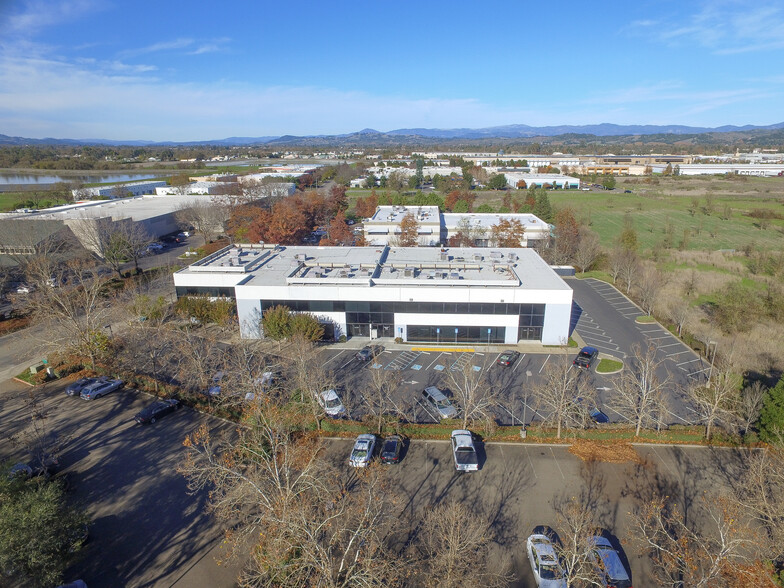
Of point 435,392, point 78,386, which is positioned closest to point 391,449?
point 435,392

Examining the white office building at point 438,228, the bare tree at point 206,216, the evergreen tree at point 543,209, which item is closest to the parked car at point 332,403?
the white office building at point 438,228

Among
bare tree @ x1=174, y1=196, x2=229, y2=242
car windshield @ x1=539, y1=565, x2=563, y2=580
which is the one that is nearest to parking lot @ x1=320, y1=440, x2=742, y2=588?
car windshield @ x1=539, y1=565, x2=563, y2=580

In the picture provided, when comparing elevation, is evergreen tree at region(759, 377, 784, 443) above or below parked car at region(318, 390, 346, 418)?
above

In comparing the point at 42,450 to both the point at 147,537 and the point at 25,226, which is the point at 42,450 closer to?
the point at 147,537

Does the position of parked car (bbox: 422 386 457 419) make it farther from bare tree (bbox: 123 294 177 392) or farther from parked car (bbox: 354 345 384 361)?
bare tree (bbox: 123 294 177 392)

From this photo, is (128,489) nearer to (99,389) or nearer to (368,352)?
(99,389)

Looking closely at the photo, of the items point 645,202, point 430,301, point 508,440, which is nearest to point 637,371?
point 508,440

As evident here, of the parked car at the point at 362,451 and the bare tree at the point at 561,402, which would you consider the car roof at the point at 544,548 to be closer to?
the bare tree at the point at 561,402
